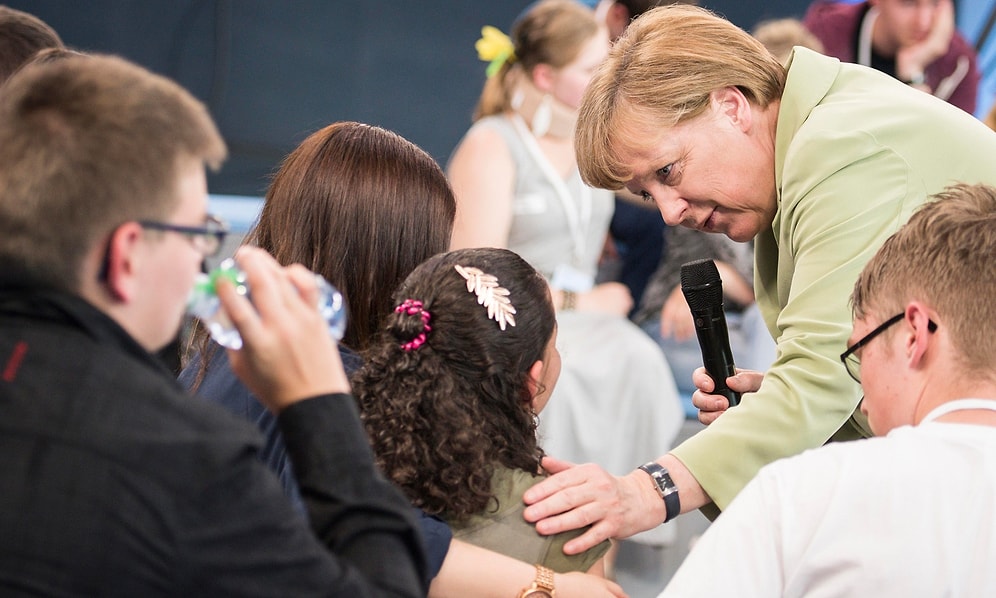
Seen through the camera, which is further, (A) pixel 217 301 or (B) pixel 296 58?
(B) pixel 296 58

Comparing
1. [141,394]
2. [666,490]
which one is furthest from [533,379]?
[141,394]

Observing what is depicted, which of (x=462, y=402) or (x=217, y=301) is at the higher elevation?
(x=217, y=301)

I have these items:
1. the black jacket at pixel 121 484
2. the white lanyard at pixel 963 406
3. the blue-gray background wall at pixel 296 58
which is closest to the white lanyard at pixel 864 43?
the blue-gray background wall at pixel 296 58

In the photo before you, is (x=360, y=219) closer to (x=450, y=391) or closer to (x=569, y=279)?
(x=450, y=391)

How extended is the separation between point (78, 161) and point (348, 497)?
362 mm

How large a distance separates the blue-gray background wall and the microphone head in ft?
9.96

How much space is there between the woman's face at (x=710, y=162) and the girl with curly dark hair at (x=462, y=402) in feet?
1.37

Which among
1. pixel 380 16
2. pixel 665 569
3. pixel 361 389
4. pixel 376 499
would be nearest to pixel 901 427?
pixel 376 499

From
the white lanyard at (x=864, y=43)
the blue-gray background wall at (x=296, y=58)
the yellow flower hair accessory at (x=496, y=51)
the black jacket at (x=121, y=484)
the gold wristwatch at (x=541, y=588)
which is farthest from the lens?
the white lanyard at (x=864, y=43)

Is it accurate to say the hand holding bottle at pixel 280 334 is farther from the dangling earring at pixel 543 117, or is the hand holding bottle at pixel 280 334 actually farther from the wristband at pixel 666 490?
the dangling earring at pixel 543 117

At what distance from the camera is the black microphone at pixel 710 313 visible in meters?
1.91

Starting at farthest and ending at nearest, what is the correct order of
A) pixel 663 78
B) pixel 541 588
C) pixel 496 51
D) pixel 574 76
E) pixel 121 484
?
pixel 496 51
pixel 574 76
pixel 663 78
pixel 541 588
pixel 121 484

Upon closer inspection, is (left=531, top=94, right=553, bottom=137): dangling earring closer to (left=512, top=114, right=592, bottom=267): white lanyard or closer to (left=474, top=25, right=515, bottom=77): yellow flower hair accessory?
(left=512, top=114, right=592, bottom=267): white lanyard

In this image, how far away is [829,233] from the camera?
1.74m
